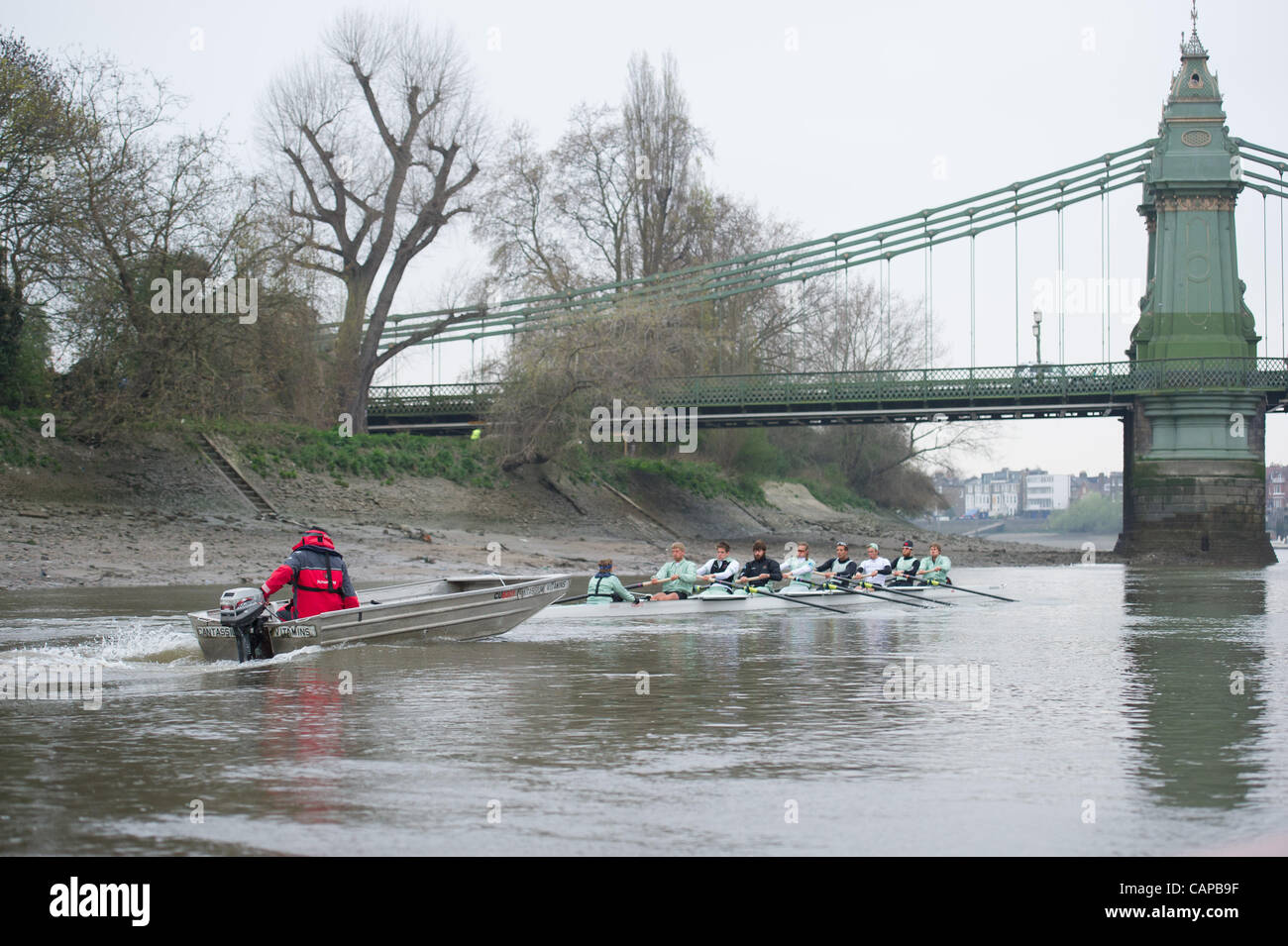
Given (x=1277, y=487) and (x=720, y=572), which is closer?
(x=720, y=572)

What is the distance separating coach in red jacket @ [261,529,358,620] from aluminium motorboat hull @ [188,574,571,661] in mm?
245

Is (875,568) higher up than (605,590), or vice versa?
(875,568)

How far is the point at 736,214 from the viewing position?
54.2m

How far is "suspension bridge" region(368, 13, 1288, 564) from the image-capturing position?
156ft

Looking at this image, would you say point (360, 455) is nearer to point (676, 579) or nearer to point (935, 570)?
point (935, 570)

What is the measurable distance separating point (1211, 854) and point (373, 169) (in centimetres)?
4158

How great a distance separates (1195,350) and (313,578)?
133ft

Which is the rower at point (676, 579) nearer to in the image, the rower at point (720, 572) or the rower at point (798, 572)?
the rower at point (720, 572)

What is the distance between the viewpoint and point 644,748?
32.8ft

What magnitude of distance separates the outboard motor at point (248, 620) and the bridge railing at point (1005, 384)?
32.8 metres

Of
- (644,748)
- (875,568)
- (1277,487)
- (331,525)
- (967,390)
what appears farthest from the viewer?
(1277,487)

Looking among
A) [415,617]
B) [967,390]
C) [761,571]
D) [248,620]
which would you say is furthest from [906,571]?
[967,390]

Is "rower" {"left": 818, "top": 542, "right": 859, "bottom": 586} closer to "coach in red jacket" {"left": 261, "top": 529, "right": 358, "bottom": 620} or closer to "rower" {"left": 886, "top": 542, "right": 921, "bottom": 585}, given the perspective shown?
"rower" {"left": 886, "top": 542, "right": 921, "bottom": 585}

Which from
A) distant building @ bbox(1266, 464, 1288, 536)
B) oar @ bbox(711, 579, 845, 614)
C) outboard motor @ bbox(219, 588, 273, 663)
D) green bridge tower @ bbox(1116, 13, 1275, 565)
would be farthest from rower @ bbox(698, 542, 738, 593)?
distant building @ bbox(1266, 464, 1288, 536)
